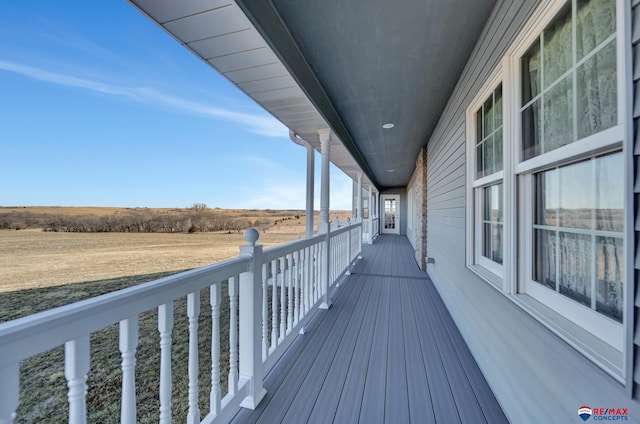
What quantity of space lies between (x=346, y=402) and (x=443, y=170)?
3.18 metres

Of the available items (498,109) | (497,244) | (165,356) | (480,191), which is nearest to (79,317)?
(165,356)

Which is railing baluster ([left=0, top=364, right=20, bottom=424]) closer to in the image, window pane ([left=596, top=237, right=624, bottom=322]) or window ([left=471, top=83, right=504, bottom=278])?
window pane ([left=596, top=237, right=624, bottom=322])

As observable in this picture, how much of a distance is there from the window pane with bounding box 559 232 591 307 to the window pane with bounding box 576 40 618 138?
439 mm

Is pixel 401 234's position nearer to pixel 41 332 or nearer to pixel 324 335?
pixel 324 335

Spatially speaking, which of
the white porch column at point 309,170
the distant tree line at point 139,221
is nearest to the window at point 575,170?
the white porch column at point 309,170

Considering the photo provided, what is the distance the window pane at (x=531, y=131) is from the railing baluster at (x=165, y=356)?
6.42ft

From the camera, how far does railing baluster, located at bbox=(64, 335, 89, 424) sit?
0.72 metres

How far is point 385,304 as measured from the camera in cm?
327

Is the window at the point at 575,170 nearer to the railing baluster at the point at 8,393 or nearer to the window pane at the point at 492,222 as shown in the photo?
the window pane at the point at 492,222

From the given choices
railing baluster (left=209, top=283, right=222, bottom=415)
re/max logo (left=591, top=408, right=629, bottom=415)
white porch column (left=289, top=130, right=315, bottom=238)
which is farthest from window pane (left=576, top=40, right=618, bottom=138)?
white porch column (left=289, top=130, right=315, bottom=238)

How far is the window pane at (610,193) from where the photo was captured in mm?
845

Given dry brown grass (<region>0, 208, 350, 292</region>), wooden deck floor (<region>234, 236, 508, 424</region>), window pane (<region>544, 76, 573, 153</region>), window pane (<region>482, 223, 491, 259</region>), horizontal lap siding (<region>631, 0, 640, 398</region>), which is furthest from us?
dry brown grass (<region>0, 208, 350, 292</region>)

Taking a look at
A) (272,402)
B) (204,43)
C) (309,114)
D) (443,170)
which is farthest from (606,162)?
(443,170)

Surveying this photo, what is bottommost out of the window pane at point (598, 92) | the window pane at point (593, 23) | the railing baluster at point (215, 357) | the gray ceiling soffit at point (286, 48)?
the railing baluster at point (215, 357)
